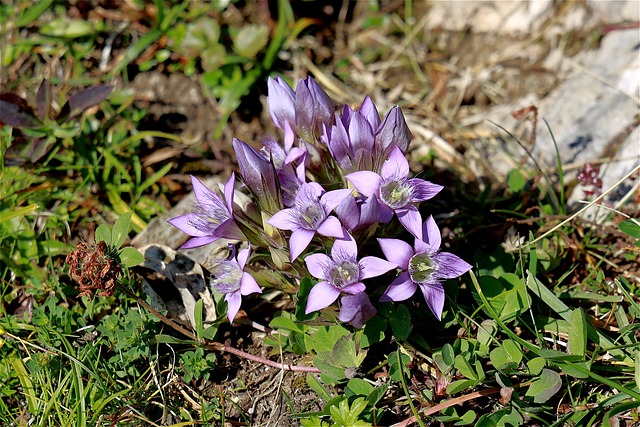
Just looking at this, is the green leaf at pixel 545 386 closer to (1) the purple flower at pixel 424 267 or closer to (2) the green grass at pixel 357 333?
(2) the green grass at pixel 357 333

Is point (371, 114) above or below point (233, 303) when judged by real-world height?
above

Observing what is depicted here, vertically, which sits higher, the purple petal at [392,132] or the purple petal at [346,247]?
the purple petal at [392,132]

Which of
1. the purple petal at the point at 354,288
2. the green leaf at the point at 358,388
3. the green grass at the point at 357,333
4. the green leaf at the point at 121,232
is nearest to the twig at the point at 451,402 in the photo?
the green grass at the point at 357,333

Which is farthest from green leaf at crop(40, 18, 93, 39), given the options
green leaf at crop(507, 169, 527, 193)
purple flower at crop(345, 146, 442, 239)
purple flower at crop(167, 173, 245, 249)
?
green leaf at crop(507, 169, 527, 193)

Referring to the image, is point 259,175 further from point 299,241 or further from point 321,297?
point 321,297

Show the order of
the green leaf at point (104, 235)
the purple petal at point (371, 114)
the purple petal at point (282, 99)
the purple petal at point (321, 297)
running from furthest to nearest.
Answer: the green leaf at point (104, 235), the purple petal at point (282, 99), the purple petal at point (371, 114), the purple petal at point (321, 297)

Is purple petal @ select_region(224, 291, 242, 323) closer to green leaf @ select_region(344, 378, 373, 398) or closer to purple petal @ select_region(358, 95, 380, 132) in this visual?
green leaf @ select_region(344, 378, 373, 398)

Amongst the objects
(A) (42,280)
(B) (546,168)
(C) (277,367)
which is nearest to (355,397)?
(C) (277,367)

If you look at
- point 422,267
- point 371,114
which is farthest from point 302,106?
point 422,267
